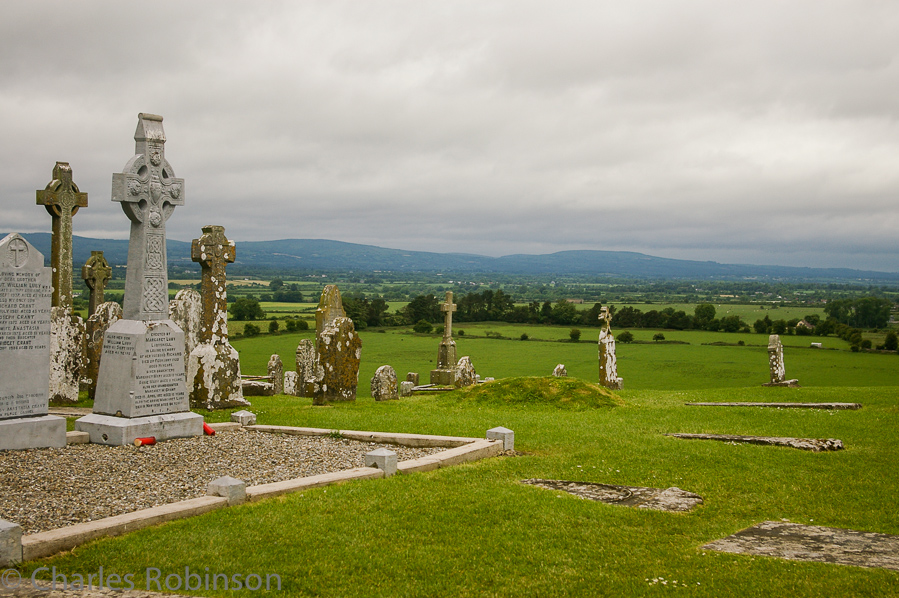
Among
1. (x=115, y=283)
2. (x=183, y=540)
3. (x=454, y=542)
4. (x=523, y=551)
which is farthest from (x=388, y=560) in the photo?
(x=115, y=283)

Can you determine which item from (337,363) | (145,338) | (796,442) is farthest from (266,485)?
(337,363)

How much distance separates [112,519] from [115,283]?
8850 centimetres

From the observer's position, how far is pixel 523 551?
280 inches

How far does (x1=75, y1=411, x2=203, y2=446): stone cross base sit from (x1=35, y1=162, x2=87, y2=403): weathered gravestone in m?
6.86

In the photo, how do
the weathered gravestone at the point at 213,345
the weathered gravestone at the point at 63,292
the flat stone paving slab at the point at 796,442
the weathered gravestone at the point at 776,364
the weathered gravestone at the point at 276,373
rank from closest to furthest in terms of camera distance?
the flat stone paving slab at the point at 796,442
the weathered gravestone at the point at 213,345
the weathered gravestone at the point at 63,292
the weathered gravestone at the point at 276,373
the weathered gravestone at the point at 776,364

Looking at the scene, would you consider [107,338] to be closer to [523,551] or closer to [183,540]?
[183,540]

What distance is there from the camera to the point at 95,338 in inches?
774

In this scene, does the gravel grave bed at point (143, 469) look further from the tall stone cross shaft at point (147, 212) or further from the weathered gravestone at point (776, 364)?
the weathered gravestone at point (776, 364)

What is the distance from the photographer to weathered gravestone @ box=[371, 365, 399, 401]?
71.1 ft

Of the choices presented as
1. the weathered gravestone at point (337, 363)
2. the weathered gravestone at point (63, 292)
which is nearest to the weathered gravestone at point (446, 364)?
the weathered gravestone at point (337, 363)

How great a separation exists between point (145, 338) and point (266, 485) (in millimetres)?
5057

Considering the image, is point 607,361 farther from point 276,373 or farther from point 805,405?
point 276,373

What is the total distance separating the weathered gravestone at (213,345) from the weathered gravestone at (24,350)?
20.5 feet

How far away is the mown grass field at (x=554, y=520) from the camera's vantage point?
6414mm
